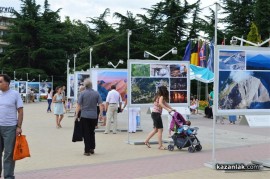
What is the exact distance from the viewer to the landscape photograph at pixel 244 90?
9.64 m

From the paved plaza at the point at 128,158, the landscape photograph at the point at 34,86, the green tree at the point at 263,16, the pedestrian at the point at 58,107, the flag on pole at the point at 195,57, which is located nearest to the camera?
the paved plaza at the point at 128,158

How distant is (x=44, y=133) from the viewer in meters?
16.6

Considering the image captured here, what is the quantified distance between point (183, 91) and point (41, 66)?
195 ft

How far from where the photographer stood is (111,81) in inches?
746

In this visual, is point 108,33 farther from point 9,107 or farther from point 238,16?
point 9,107

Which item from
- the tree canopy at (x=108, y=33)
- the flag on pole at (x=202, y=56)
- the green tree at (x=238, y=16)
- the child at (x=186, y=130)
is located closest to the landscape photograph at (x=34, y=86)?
the tree canopy at (x=108, y=33)

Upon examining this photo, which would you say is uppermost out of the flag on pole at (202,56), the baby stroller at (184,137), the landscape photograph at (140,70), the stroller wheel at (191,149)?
the flag on pole at (202,56)

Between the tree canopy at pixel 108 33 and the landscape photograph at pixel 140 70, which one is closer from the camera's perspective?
the landscape photograph at pixel 140 70

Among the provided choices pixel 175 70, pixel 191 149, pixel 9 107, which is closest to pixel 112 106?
pixel 175 70

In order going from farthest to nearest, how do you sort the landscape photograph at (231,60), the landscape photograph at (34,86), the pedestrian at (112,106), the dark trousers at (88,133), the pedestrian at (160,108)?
the landscape photograph at (34,86) → the pedestrian at (112,106) → the pedestrian at (160,108) → the dark trousers at (88,133) → the landscape photograph at (231,60)

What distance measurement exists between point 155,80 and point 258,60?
4.68 metres

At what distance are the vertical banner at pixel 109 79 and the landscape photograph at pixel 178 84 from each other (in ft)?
14.5

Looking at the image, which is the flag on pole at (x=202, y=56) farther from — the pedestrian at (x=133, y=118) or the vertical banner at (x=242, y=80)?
the vertical banner at (x=242, y=80)

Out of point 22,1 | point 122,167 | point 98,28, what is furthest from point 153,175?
point 22,1
